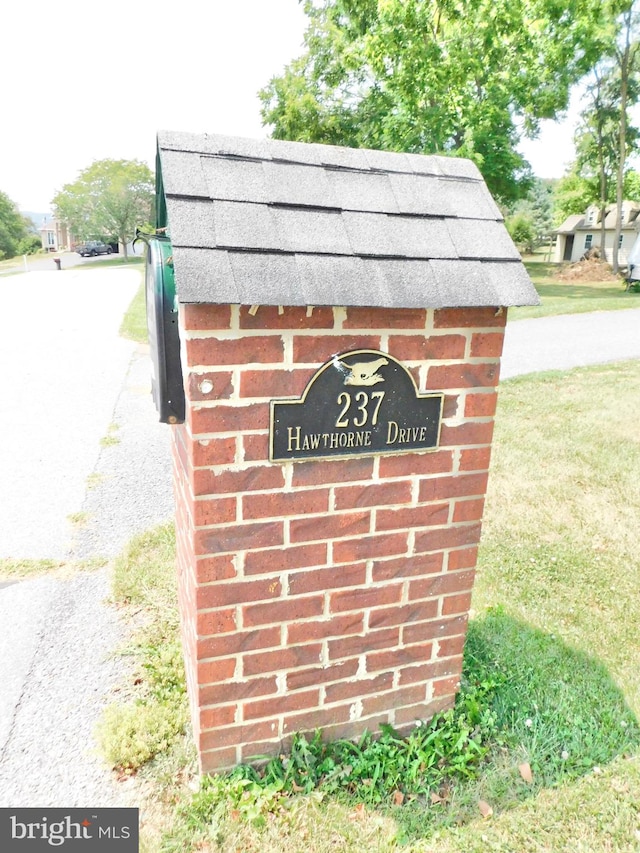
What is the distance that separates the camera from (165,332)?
1.79 metres

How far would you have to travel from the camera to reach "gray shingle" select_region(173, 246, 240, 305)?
146cm

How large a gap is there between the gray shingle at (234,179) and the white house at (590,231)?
149 feet

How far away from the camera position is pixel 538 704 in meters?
2.44

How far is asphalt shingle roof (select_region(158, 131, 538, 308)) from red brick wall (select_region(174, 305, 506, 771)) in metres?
0.10

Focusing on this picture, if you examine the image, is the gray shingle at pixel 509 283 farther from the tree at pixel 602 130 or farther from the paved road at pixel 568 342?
the tree at pixel 602 130

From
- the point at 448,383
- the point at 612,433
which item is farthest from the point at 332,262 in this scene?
the point at 612,433

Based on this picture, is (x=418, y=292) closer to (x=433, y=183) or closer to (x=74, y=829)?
(x=433, y=183)

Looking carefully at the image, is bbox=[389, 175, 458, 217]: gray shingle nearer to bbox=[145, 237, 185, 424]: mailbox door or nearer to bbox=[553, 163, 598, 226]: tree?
bbox=[145, 237, 185, 424]: mailbox door

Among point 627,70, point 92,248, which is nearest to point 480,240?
point 627,70

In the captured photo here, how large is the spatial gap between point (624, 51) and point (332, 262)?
30294 millimetres

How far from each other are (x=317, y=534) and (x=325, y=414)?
400 mm

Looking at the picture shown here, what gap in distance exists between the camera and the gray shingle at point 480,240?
6.08 feet

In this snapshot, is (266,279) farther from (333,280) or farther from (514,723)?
(514,723)
